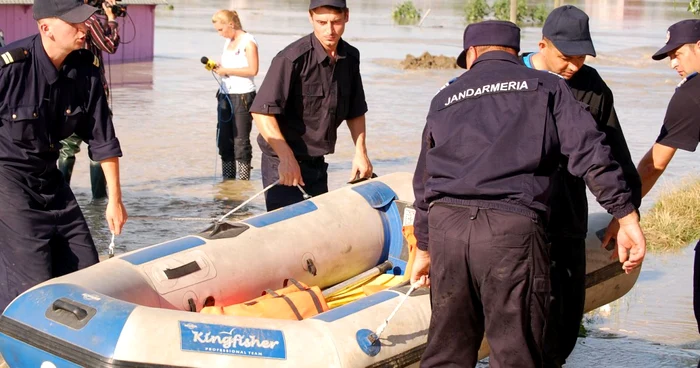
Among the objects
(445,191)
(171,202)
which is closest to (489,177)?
(445,191)

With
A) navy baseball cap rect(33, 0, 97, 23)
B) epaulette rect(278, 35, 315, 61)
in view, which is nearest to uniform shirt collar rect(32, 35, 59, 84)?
navy baseball cap rect(33, 0, 97, 23)

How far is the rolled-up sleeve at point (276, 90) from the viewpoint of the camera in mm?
5469

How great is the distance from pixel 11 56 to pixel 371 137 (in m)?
7.59

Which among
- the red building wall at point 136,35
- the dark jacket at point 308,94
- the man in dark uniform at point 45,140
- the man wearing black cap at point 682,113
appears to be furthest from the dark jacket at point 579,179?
the red building wall at point 136,35

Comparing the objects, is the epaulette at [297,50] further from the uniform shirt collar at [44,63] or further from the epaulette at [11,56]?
the epaulette at [11,56]

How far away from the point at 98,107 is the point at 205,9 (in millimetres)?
31516

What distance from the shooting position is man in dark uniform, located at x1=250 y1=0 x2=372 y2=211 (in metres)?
5.49

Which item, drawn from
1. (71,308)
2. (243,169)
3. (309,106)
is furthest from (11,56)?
(243,169)

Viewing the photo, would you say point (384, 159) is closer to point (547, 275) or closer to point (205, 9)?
point (547, 275)

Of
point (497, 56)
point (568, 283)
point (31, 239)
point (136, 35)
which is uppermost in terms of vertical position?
point (497, 56)

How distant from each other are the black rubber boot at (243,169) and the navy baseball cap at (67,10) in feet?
16.1

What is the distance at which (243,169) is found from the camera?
929 centimetres

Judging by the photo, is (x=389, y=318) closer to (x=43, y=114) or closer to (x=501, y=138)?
(x=501, y=138)

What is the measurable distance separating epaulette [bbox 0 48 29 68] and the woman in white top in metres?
4.65
